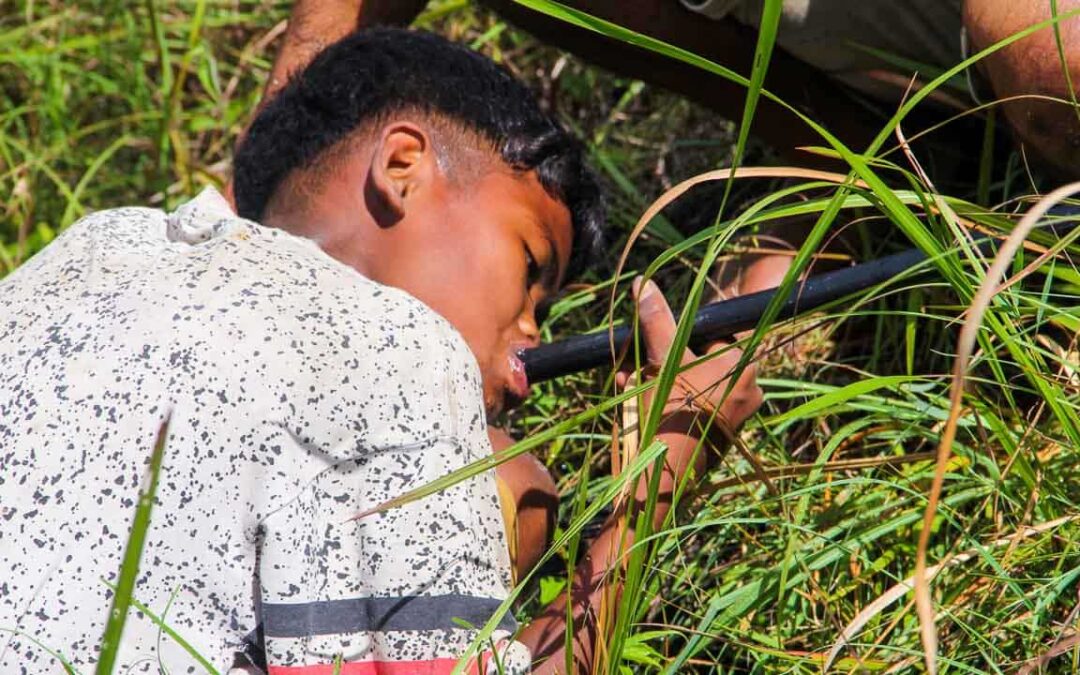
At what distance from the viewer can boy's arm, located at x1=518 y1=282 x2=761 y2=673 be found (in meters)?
1.17

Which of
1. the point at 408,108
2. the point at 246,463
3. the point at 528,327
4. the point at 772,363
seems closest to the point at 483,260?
the point at 528,327

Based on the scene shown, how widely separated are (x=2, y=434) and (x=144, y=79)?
4.94 ft

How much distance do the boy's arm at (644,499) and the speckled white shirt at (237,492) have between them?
102 mm

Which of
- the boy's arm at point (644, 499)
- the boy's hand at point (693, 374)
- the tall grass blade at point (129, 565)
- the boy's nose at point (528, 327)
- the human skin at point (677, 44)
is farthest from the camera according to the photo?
the human skin at point (677, 44)

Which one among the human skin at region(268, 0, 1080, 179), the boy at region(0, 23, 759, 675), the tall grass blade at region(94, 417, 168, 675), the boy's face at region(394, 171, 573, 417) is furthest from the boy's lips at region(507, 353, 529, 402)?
the tall grass blade at region(94, 417, 168, 675)

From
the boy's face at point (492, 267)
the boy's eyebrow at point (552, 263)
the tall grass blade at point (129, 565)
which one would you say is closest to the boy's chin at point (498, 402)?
the boy's face at point (492, 267)

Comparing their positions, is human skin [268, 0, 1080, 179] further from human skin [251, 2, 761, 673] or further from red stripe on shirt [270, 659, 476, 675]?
red stripe on shirt [270, 659, 476, 675]

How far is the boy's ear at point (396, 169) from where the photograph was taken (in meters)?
1.39

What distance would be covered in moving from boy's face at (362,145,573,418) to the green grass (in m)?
0.12

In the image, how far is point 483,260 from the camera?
1.39m

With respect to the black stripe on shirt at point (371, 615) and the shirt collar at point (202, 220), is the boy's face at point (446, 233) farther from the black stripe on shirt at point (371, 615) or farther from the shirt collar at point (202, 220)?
the black stripe on shirt at point (371, 615)

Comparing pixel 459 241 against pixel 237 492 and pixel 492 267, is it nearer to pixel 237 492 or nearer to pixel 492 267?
pixel 492 267

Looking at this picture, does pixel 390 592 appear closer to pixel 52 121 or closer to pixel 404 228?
pixel 404 228

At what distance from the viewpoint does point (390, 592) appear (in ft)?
3.43
